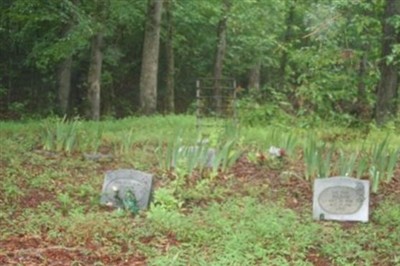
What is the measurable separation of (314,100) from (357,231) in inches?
299

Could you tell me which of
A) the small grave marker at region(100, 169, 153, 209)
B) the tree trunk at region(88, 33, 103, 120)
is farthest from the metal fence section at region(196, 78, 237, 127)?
the small grave marker at region(100, 169, 153, 209)

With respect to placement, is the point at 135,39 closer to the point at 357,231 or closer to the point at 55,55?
the point at 55,55

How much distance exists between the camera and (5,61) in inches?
768

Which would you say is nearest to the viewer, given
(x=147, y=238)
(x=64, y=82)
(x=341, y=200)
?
(x=147, y=238)

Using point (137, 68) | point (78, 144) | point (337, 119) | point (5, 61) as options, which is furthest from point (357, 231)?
point (137, 68)

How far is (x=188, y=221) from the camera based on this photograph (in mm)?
5598

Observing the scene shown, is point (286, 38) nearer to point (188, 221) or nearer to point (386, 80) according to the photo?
point (386, 80)

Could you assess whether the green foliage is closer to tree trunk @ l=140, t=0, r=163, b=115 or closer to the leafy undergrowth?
the leafy undergrowth

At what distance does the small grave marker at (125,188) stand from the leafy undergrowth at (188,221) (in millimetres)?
124

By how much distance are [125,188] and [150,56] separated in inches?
382

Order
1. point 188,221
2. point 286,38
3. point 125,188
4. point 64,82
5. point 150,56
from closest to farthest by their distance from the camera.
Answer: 1. point 188,221
2. point 125,188
3. point 150,56
4. point 64,82
5. point 286,38

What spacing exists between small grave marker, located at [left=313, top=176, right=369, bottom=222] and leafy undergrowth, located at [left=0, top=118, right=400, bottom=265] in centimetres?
15

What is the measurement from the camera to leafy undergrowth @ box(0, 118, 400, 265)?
4879mm

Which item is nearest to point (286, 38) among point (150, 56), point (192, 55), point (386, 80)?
point (192, 55)
